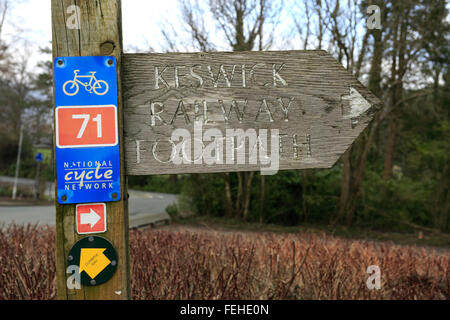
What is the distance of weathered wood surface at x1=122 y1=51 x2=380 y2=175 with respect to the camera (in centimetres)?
132

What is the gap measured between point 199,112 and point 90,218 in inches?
21.1

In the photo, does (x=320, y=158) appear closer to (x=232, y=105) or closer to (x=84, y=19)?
(x=232, y=105)

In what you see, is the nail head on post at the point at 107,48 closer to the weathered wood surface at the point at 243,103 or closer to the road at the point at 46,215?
the weathered wood surface at the point at 243,103

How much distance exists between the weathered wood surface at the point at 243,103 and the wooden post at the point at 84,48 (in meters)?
0.09

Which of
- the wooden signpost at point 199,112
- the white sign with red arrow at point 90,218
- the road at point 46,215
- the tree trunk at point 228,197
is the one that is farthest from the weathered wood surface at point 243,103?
the tree trunk at point 228,197

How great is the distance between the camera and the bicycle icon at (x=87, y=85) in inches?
49.5

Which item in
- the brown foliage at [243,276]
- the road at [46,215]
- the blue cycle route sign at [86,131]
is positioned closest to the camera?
the blue cycle route sign at [86,131]

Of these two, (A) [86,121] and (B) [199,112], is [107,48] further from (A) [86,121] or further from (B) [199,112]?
(B) [199,112]

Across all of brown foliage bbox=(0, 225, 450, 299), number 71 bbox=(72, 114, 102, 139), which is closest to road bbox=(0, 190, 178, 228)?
brown foliage bbox=(0, 225, 450, 299)

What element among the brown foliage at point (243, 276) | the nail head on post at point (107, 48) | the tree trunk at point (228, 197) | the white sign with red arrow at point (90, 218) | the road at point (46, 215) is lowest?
the road at point (46, 215)

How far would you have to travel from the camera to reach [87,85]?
126 centimetres

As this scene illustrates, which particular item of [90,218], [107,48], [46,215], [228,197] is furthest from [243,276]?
[46,215]

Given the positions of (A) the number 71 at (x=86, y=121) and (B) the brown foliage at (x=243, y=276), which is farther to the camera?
(B) the brown foliage at (x=243, y=276)
